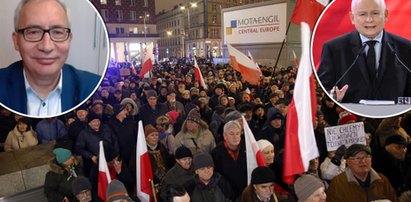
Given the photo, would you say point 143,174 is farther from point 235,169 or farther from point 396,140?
point 396,140

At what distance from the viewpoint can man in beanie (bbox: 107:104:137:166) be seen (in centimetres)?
597

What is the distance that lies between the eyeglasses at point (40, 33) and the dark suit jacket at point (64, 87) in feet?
0.61

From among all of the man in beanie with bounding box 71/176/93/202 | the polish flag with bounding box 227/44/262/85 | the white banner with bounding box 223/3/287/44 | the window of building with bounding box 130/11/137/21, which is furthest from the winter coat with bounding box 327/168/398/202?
the window of building with bounding box 130/11/137/21

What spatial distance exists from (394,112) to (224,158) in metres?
2.13

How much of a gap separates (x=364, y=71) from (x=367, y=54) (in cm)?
13

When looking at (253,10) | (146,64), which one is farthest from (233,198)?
(253,10)

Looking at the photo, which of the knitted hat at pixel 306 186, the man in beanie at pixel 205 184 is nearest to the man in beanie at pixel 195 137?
the man in beanie at pixel 205 184

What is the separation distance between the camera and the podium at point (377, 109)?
2994 millimetres

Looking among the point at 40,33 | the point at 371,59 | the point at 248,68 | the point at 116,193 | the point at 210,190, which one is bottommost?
the point at 210,190

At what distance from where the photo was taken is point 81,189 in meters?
4.04

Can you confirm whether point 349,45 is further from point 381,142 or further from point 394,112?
point 381,142

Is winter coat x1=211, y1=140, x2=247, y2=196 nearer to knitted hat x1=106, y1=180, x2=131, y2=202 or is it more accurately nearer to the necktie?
knitted hat x1=106, y1=180, x2=131, y2=202

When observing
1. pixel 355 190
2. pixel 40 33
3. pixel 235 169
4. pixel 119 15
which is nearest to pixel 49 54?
pixel 40 33

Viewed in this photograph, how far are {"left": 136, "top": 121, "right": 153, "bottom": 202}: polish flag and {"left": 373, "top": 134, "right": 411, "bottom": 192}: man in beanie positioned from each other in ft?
9.02
